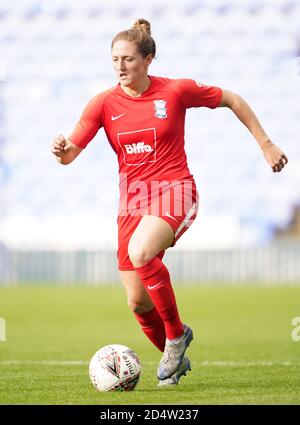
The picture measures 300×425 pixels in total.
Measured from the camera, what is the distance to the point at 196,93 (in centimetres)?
570

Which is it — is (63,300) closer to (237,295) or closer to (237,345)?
(237,295)

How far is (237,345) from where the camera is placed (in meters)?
9.16

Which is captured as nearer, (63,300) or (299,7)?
(63,300)

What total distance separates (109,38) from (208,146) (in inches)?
130

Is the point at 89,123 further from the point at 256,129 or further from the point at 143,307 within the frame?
the point at 143,307

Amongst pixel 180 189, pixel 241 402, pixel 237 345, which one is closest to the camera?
pixel 241 402

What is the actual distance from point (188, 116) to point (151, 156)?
16.7 metres

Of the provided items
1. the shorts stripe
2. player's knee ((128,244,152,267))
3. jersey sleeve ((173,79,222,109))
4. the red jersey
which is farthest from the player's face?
player's knee ((128,244,152,267))

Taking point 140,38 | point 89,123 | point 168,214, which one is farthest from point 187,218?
point 140,38

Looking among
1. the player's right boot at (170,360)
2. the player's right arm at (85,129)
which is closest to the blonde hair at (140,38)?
the player's right arm at (85,129)

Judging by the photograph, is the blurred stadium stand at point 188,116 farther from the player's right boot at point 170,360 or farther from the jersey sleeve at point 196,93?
the player's right boot at point 170,360

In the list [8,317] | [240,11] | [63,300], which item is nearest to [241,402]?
[8,317]

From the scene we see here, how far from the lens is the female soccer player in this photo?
538 cm

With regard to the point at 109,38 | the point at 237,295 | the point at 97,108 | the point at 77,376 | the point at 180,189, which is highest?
the point at 109,38
